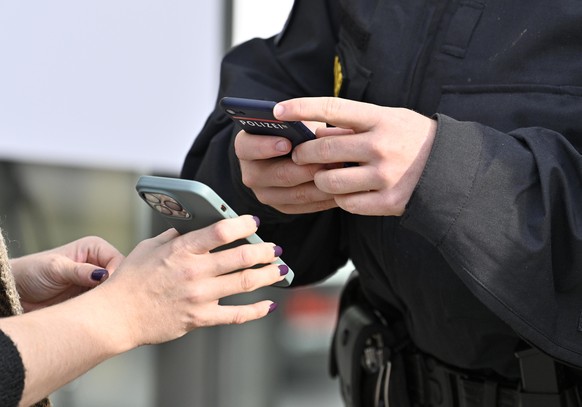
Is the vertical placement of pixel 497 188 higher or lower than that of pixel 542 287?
higher

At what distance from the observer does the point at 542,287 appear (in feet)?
4.34

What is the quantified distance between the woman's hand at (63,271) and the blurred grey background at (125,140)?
0.94 metres

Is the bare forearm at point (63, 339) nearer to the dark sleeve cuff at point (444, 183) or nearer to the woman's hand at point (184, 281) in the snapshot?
the woman's hand at point (184, 281)

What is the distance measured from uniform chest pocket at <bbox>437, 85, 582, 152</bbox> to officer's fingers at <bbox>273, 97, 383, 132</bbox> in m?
0.27

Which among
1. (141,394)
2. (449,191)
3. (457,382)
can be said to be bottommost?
(141,394)

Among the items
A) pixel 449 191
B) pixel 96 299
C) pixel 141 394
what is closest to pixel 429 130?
pixel 449 191

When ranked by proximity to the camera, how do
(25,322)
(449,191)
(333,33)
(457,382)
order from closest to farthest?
(25,322) < (449,191) < (457,382) < (333,33)

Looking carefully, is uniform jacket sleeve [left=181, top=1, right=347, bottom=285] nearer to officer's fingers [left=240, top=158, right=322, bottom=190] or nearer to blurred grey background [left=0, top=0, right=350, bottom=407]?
officer's fingers [left=240, top=158, right=322, bottom=190]

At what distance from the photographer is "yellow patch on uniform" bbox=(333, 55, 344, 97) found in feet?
5.52

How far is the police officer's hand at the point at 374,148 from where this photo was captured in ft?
4.21

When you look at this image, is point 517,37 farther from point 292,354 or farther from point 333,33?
point 292,354

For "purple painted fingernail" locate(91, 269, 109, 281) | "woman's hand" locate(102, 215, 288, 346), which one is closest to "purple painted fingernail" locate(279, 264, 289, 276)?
"woman's hand" locate(102, 215, 288, 346)

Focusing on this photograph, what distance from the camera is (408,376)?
1826 millimetres

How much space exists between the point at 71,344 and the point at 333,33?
877 mm
